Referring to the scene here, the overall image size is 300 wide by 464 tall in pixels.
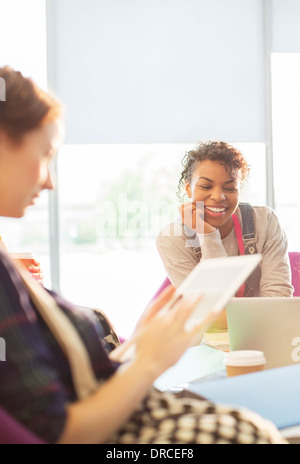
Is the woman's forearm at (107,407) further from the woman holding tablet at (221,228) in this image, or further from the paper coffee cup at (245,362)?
the woman holding tablet at (221,228)

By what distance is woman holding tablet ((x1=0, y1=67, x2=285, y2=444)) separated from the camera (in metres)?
0.78

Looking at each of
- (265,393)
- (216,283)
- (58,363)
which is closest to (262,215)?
(265,393)

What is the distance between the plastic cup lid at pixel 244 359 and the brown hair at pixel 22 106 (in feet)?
2.55

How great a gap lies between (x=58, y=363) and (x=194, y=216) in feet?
5.77

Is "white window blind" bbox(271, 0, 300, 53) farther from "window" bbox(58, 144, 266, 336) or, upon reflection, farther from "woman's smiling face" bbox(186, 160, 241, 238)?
"woman's smiling face" bbox(186, 160, 241, 238)

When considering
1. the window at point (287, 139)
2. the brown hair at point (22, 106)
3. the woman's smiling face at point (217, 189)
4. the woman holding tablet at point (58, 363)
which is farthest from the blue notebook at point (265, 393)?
the window at point (287, 139)

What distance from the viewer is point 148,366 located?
854 millimetres

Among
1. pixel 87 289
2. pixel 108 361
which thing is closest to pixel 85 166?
pixel 87 289

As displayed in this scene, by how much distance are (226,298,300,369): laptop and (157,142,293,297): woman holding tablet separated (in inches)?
34.1

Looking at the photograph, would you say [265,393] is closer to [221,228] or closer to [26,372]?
[26,372]

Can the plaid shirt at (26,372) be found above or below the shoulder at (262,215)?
below

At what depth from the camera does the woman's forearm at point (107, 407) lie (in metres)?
0.79
